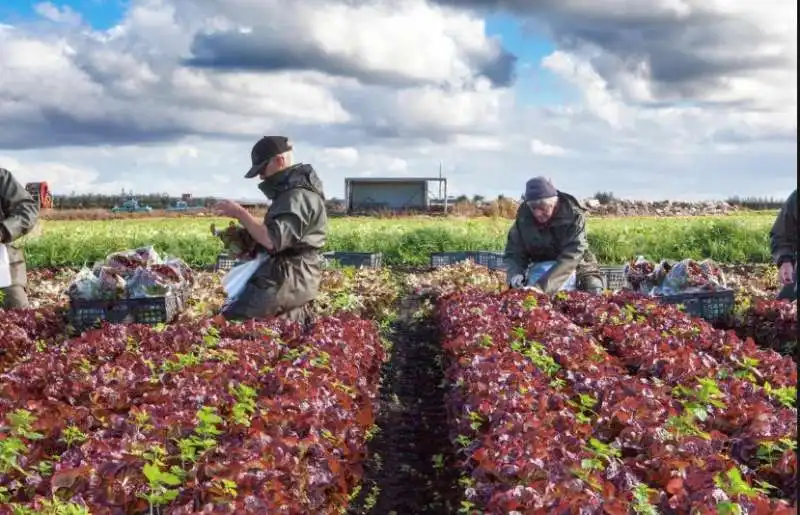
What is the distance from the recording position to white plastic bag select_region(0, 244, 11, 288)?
8.99 meters

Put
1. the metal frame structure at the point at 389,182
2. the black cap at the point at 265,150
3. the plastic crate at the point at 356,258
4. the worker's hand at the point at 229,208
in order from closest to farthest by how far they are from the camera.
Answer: the worker's hand at the point at 229,208 → the black cap at the point at 265,150 → the plastic crate at the point at 356,258 → the metal frame structure at the point at 389,182

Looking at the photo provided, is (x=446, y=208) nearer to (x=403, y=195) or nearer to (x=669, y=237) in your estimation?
(x=403, y=195)

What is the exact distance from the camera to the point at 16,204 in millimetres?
9297

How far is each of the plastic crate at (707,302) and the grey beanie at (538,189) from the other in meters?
1.96

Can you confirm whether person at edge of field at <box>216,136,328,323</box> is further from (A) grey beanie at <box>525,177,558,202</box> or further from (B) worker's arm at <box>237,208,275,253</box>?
(A) grey beanie at <box>525,177,558,202</box>

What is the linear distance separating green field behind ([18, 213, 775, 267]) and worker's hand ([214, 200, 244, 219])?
42.9 feet

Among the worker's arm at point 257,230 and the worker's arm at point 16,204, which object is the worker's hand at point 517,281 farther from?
the worker's arm at point 16,204

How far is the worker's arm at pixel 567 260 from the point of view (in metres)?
9.16

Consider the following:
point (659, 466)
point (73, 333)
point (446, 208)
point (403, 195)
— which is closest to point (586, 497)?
point (659, 466)

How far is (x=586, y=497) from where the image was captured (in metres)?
3.36

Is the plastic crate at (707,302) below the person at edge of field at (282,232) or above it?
below

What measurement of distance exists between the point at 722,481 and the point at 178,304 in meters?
7.06

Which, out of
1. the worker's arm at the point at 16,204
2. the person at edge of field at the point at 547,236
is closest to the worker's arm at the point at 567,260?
the person at edge of field at the point at 547,236

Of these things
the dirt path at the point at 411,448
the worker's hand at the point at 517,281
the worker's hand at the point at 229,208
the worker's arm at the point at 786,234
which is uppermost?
the worker's hand at the point at 229,208
